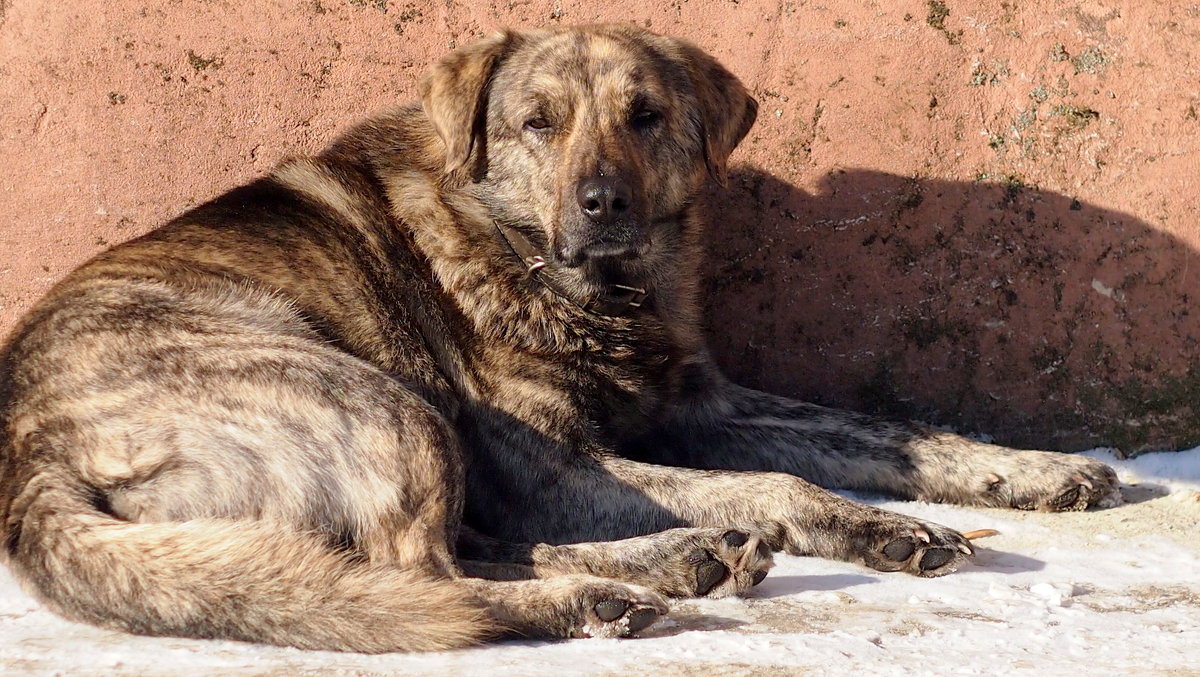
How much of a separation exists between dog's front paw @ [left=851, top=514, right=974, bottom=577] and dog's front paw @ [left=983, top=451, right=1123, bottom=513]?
659mm

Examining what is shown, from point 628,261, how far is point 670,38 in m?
0.92

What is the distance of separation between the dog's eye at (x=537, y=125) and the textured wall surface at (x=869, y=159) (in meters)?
0.90

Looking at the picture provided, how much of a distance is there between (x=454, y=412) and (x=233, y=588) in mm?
1268

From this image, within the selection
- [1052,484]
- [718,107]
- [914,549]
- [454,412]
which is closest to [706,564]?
Answer: [914,549]

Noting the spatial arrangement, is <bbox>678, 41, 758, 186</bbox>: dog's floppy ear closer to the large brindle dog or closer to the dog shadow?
the large brindle dog

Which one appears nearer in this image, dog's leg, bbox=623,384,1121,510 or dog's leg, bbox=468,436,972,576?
→ dog's leg, bbox=468,436,972,576

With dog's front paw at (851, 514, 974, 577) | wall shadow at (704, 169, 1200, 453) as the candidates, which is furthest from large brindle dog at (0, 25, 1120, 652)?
wall shadow at (704, 169, 1200, 453)

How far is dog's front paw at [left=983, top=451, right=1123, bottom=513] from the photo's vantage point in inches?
177

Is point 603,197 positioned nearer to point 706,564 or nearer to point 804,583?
point 706,564

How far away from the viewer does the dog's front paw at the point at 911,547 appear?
3863 mm

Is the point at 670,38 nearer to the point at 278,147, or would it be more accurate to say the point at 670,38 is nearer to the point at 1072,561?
the point at 278,147

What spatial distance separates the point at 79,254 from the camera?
509 centimetres

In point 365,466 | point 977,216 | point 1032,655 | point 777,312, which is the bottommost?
point 1032,655

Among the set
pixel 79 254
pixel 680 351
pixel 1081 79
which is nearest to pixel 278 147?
pixel 79 254
